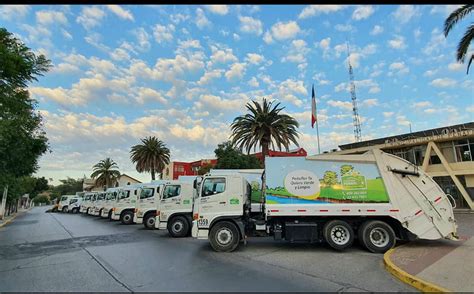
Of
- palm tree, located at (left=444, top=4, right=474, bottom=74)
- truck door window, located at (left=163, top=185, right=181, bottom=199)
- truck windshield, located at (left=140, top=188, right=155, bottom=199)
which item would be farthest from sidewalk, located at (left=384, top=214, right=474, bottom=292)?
truck windshield, located at (left=140, top=188, right=155, bottom=199)

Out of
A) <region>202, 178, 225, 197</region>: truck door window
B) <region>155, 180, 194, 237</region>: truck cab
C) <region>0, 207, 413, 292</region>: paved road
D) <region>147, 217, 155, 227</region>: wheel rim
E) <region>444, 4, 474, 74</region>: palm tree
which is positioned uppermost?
<region>444, 4, 474, 74</region>: palm tree

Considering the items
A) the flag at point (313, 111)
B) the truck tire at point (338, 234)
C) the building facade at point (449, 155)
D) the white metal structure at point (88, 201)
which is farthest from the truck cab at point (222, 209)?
the white metal structure at point (88, 201)

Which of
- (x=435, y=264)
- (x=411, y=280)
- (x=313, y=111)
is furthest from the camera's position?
(x=313, y=111)

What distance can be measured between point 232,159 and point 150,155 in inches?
705

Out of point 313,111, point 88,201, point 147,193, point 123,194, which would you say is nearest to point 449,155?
point 313,111

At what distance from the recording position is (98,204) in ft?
96.7

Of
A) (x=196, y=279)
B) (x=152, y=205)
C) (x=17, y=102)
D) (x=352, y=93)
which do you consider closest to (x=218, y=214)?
(x=196, y=279)

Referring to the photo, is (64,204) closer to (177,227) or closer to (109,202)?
(109,202)

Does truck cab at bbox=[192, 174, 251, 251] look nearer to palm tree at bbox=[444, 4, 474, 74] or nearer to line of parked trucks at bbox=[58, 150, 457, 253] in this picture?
line of parked trucks at bbox=[58, 150, 457, 253]

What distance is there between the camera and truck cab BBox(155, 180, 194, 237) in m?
14.7

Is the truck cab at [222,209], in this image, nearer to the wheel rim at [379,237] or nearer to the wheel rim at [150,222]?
the wheel rim at [379,237]

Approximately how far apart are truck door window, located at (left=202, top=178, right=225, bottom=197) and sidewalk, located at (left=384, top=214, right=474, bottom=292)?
5.74 m

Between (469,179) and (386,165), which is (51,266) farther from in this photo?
(469,179)

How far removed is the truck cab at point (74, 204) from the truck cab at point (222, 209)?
123ft
